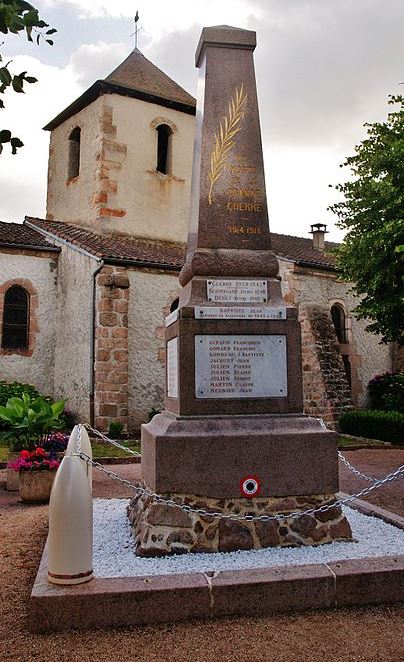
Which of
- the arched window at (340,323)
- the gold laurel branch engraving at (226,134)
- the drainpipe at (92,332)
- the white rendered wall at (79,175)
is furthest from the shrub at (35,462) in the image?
the arched window at (340,323)

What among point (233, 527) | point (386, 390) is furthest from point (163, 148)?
point (233, 527)

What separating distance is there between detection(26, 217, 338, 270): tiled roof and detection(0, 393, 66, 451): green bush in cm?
658

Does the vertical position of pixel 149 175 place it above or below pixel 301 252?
above

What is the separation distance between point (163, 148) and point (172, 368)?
15078 millimetres

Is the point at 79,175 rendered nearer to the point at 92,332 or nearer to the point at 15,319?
the point at 15,319

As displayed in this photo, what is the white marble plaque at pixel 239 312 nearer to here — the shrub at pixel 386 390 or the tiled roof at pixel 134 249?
the tiled roof at pixel 134 249

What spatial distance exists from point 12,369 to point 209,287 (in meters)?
11.0

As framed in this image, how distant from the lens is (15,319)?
1474 centimetres

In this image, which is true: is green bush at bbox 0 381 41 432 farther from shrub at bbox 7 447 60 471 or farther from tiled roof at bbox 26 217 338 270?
shrub at bbox 7 447 60 471

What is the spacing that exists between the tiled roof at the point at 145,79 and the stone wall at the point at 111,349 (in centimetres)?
755

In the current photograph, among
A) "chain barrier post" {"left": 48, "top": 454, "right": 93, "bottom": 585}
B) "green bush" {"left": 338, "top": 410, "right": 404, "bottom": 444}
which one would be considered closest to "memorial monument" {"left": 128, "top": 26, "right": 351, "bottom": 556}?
"chain barrier post" {"left": 48, "top": 454, "right": 93, "bottom": 585}

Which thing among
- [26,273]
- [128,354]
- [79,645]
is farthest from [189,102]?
[79,645]

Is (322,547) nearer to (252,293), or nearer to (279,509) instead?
(279,509)

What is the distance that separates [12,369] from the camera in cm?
1431
